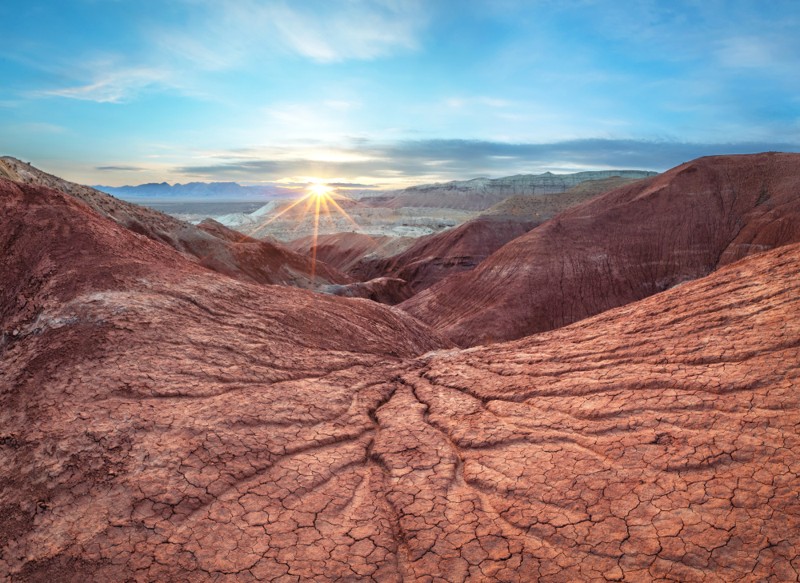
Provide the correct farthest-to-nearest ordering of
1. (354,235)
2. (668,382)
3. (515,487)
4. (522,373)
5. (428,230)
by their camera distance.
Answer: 1. (428,230)
2. (354,235)
3. (522,373)
4. (668,382)
5. (515,487)

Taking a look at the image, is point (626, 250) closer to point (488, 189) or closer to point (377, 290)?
point (377, 290)

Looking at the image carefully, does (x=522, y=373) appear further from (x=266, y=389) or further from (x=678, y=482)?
(x=266, y=389)

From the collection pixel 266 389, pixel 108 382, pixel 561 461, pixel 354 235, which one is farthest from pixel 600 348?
pixel 354 235

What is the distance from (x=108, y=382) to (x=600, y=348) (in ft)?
20.9

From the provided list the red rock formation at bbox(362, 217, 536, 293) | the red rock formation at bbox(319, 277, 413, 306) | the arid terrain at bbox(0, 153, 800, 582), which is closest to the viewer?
the arid terrain at bbox(0, 153, 800, 582)

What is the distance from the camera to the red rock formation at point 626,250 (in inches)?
942

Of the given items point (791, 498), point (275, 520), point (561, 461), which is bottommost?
point (275, 520)

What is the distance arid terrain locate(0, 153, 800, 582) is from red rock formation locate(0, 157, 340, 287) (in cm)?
1131

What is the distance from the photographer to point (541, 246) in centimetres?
2798

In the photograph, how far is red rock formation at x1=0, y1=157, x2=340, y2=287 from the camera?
65.4 ft

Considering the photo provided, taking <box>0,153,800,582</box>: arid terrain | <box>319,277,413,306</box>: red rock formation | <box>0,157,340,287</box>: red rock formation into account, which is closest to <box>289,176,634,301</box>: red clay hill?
<box>319,277,413,306</box>: red rock formation

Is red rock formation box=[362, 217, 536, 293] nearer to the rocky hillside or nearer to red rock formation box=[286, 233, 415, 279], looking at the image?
red rock formation box=[286, 233, 415, 279]

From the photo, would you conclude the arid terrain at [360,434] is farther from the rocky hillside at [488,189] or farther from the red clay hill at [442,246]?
the rocky hillside at [488,189]

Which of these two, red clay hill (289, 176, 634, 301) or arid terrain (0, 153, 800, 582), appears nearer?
arid terrain (0, 153, 800, 582)
